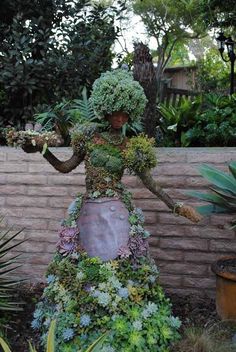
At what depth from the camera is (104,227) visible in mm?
2930

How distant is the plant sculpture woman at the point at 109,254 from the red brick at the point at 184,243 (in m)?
1.11

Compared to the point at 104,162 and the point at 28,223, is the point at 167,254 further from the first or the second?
the point at 104,162

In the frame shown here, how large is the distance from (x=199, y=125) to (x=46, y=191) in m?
1.67

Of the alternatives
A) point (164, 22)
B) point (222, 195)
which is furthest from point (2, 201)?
point (164, 22)

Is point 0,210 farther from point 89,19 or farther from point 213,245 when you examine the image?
point 89,19

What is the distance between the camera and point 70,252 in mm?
3018

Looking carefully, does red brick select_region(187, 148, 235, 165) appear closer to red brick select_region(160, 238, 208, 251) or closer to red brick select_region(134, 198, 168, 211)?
red brick select_region(134, 198, 168, 211)

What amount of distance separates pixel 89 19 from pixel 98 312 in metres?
4.11

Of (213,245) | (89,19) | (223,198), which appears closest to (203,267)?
(213,245)

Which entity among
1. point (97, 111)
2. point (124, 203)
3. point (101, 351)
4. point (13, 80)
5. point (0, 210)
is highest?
point (13, 80)

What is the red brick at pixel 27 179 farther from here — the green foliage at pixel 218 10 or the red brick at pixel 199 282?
the green foliage at pixel 218 10

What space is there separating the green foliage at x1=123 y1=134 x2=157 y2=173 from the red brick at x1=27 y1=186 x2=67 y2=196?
5.31ft

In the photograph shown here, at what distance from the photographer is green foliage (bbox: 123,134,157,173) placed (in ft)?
9.75

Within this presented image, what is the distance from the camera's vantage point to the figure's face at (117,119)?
2.96 meters
